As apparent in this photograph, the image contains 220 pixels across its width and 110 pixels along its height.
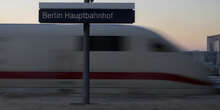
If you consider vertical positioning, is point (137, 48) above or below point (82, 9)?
below

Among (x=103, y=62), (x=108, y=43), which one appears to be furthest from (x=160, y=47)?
(x=103, y=62)

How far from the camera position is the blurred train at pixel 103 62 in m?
17.5

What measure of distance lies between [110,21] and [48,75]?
6.22 metres

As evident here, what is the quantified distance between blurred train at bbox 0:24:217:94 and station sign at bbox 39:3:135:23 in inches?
207

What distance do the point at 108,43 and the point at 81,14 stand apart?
17.8 ft

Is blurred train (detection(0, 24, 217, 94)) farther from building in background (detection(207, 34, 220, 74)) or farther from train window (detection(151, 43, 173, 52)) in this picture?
building in background (detection(207, 34, 220, 74))

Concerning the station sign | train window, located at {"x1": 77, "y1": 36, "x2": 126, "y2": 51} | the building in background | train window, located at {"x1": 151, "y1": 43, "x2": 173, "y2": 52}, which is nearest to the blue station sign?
the station sign

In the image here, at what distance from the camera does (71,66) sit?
17484 mm

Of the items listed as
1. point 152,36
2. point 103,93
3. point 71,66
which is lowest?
point 103,93

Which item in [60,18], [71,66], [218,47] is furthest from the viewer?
[218,47]

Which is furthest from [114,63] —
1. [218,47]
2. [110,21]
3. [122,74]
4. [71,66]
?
A: [218,47]

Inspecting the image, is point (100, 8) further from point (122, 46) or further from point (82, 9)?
point (122, 46)

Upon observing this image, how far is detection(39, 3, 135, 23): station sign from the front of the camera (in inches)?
482

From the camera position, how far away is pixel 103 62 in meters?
17.5
